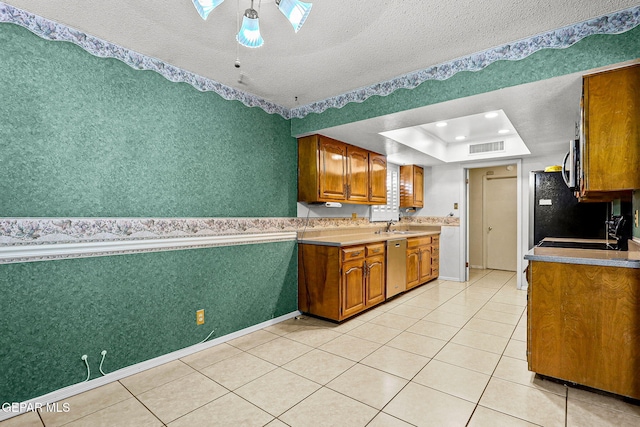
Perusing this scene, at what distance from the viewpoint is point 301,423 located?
1818 mm

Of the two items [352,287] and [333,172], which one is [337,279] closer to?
[352,287]

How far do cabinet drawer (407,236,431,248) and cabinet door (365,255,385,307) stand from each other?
0.89 meters

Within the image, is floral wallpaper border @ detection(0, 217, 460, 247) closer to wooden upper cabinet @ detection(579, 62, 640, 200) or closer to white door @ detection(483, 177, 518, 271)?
wooden upper cabinet @ detection(579, 62, 640, 200)

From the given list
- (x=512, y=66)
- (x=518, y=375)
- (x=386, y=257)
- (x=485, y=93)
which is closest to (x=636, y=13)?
(x=512, y=66)

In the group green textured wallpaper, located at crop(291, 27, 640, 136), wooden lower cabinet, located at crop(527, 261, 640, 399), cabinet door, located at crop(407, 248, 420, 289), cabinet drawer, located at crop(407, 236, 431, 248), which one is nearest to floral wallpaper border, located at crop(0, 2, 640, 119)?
green textured wallpaper, located at crop(291, 27, 640, 136)

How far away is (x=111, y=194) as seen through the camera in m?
2.32

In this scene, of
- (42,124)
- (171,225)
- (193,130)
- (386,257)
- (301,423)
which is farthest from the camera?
(386,257)

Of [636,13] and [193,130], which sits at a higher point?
[636,13]

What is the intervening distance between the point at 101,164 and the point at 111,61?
0.79m

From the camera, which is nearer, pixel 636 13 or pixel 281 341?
pixel 636 13

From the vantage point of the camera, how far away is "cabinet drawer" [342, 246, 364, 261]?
347 cm

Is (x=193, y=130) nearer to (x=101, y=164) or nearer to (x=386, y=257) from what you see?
(x=101, y=164)

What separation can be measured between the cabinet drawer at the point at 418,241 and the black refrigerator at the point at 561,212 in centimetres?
155

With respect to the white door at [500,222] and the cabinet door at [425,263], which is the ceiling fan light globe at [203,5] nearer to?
the cabinet door at [425,263]
